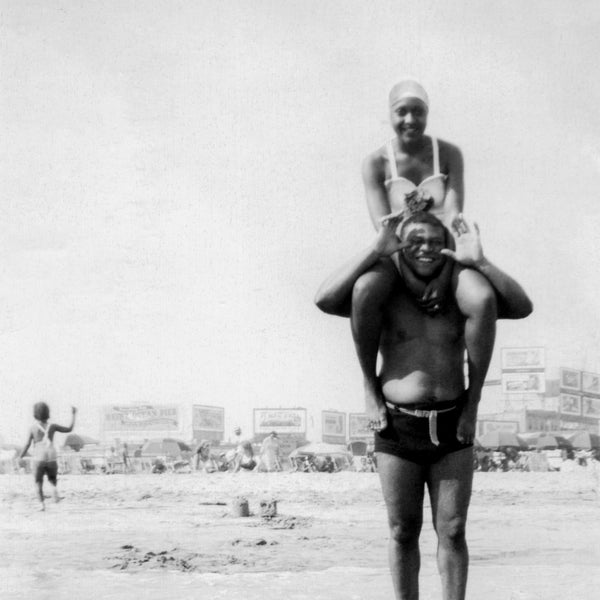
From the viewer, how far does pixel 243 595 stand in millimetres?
6109

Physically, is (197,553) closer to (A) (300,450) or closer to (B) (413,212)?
(B) (413,212)

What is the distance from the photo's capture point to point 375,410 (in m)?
3.82

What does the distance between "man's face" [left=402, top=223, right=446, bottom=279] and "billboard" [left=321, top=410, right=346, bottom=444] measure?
84641 millimetres

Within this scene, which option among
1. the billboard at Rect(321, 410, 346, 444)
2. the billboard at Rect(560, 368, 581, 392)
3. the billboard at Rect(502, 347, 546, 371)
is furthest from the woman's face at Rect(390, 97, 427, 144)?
the billboard at Rect(560, 368, 581, 392)

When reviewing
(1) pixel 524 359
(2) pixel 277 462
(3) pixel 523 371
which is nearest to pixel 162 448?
(2) pixel 277 462

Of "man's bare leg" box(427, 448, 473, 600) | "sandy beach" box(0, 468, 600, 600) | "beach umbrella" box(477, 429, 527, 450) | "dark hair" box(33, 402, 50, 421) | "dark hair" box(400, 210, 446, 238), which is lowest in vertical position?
"sandy beach" box(0, 468, 600, 600)

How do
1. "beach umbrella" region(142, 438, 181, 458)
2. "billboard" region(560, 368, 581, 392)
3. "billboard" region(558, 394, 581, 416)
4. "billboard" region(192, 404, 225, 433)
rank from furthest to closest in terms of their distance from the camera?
"billboard" region(560, 368, 581, 392)
"billboard" region(558, 394, 581, 416)
"billboard" region(192, 404, 225, 433)
"beach umbrella" region(142, 438, 181, 458)

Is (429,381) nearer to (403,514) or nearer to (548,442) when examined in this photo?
(403,514)

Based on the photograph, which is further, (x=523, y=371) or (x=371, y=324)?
(x=523, y=371)

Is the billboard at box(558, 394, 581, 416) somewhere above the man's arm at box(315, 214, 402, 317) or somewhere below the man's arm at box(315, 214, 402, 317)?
above

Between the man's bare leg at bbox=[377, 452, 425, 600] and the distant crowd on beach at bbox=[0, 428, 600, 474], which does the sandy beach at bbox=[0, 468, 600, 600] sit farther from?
the distant crowd on beach at bbox=[0, 428, 600, 474]

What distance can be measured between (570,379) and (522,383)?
1024 centimetres

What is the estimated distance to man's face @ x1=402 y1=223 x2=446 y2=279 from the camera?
3752 mm

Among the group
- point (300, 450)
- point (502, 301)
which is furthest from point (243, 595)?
point (300, 450)
